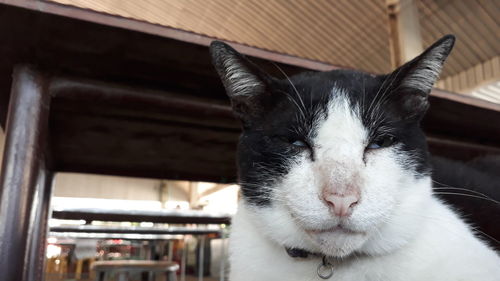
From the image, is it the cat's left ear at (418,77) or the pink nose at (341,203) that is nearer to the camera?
the pink nose at (341,203)

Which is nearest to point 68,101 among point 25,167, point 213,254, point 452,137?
point 25,167

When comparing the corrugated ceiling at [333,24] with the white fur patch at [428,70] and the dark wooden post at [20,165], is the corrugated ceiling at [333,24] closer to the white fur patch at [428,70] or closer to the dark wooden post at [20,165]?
the dark wooden post at [20,165]

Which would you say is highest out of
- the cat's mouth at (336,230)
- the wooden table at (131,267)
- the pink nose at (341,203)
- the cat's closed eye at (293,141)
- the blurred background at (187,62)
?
the blurred background at (187,62)

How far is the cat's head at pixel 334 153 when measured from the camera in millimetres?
697

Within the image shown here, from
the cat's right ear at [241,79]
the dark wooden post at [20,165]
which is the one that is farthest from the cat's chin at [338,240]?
the dark wooden post at [20,165]

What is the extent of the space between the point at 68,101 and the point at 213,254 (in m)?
6.06

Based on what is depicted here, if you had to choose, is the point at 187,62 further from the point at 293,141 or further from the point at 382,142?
the point at 382,142

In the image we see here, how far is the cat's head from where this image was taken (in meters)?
0.70

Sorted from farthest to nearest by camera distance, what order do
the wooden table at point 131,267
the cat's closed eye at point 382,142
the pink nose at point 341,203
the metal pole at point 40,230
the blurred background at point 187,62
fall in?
the wooden table at point 131,267 < the metal pole at point 40,230 < the blurred background at point 187,62 < the cat's closed eye at point 382,142 < the pink nose at point 341,203

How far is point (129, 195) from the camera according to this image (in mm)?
13688

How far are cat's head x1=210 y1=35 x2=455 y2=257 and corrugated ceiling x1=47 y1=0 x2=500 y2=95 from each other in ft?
6.87

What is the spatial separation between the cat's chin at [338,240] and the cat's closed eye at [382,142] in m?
0.18

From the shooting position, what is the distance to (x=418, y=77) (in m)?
0.88

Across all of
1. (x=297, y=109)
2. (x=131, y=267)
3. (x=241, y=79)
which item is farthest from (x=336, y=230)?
(x=131, y=267)
